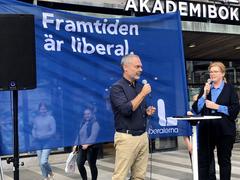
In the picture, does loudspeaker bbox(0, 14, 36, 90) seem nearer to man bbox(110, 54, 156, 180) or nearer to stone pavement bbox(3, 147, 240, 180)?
man bbox(110, 54, 156, 180)

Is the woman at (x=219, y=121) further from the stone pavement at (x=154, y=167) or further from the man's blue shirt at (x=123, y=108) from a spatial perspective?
the stone pavement at (x=154, y=167)

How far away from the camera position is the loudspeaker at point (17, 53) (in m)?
4.92

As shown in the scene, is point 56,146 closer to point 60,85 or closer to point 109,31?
point 60,85

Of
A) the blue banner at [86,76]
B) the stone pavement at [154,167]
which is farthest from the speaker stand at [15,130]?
the stone pavement at [154,167]

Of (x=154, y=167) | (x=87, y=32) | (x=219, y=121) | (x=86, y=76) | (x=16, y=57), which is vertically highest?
(x=87, y=32)

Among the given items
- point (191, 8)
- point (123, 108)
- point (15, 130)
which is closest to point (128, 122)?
point (123, 108)

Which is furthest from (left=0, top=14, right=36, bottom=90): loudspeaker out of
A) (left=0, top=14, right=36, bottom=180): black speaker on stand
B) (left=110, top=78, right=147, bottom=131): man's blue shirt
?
(left=110, top=78, right=147, bottom=131): man's blue shirt

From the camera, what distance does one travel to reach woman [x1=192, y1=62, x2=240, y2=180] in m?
6.15

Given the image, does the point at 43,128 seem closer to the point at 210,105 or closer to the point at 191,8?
the point at 210,105

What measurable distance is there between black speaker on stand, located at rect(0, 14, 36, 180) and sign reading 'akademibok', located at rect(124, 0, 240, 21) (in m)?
5.80

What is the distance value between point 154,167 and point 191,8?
3.82 meters

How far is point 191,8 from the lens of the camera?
37.0ft

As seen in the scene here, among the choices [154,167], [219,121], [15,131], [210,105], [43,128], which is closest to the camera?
[15,131]

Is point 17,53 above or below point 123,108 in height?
above
